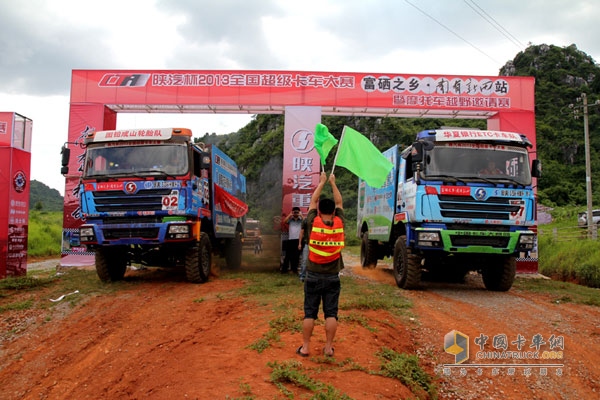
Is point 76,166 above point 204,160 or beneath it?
above

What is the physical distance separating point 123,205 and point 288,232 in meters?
4.01

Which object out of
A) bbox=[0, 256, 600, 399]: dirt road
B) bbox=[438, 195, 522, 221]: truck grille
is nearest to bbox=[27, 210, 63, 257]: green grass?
bbox=[0, 256, 600, 399]: dirt road

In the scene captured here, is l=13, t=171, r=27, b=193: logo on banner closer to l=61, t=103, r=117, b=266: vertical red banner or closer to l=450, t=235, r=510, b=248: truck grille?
l=61, t=103, r=117, b=266: vertical red banner

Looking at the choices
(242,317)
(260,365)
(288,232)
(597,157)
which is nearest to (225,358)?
(260,365)

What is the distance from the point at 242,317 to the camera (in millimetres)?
6355

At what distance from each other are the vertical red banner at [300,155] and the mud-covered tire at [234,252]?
2274mm

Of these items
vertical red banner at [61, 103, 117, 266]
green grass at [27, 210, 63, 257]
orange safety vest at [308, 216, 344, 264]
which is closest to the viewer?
orange safety vest at [308, 216, 344, 264]

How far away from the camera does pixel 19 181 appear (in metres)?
11.3

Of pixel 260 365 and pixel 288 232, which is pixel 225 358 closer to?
pixel 260 365

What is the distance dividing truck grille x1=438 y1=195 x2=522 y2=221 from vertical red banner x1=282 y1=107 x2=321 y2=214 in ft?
16.3

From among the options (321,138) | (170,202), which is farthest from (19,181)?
(321,138)

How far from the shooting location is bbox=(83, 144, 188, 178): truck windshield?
937cm

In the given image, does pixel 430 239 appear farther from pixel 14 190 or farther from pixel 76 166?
pixel 76 166

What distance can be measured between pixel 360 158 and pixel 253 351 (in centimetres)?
326
